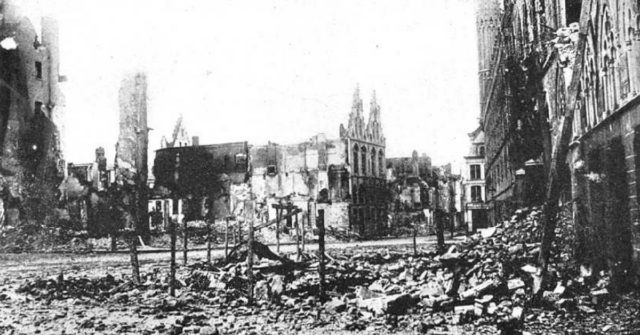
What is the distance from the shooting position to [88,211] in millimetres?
45000

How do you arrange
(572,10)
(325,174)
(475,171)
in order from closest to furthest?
1. (572,10)
2. (325,174)
3. (475,171)

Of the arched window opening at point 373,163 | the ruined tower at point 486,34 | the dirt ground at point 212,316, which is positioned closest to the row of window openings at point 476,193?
the ruined tower at point 486,34

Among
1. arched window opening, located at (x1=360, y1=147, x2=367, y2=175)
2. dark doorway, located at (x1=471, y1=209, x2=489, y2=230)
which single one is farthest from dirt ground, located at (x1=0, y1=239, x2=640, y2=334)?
dark doorway, located at (x1=471, y1=209, x2=489, y2=230)

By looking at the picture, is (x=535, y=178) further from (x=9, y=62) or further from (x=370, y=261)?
(x=9, y=62)

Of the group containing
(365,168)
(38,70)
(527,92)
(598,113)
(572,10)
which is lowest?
(598,113)

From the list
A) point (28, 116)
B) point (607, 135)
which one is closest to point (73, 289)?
point (607, 135)

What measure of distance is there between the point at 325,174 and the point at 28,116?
24.2 m

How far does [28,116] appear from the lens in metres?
41.2

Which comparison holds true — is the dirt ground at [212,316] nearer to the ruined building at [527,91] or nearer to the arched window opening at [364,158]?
the ruined building at [527,91]

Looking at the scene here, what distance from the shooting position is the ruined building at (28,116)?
38500 mm

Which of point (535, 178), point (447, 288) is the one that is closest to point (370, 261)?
point (535, 178)

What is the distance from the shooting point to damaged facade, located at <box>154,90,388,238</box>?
151ft

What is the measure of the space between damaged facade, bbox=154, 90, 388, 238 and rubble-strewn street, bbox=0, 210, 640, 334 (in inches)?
1106

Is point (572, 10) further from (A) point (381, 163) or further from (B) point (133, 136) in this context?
(A) point (381, 163)
